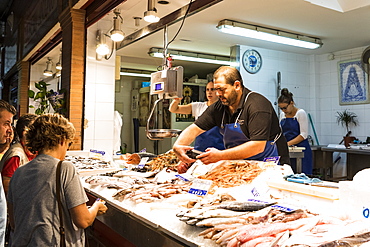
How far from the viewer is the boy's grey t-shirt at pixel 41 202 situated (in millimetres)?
1864

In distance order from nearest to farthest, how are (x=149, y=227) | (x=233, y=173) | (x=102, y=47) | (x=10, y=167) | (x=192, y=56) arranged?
(x=149, y=227) → (x=233, y=173) → (x=10, y=167) → (x=102, y=47) → (x=192, y=56)

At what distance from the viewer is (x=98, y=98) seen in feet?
18.9

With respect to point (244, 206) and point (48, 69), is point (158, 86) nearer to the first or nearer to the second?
point (244, 206)

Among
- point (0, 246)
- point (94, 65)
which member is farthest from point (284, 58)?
point (0, 246)

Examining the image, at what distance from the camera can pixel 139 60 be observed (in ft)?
33.4

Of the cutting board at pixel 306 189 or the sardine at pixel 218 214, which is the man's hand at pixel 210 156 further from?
the sardine at pixel 218 214

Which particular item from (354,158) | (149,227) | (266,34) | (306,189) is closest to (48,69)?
(266,34)

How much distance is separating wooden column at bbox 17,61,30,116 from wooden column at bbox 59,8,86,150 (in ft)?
18.7

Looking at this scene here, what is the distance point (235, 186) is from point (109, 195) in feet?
3.04

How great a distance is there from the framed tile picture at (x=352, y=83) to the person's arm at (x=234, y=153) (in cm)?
633

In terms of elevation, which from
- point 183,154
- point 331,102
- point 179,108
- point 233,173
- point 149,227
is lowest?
point 149,227

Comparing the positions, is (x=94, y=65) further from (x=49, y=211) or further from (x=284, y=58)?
(x=284, y=58)

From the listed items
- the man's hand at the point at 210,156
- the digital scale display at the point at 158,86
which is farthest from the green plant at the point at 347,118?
the man's hand at the point at 210,156

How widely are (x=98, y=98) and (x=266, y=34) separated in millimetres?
3531
